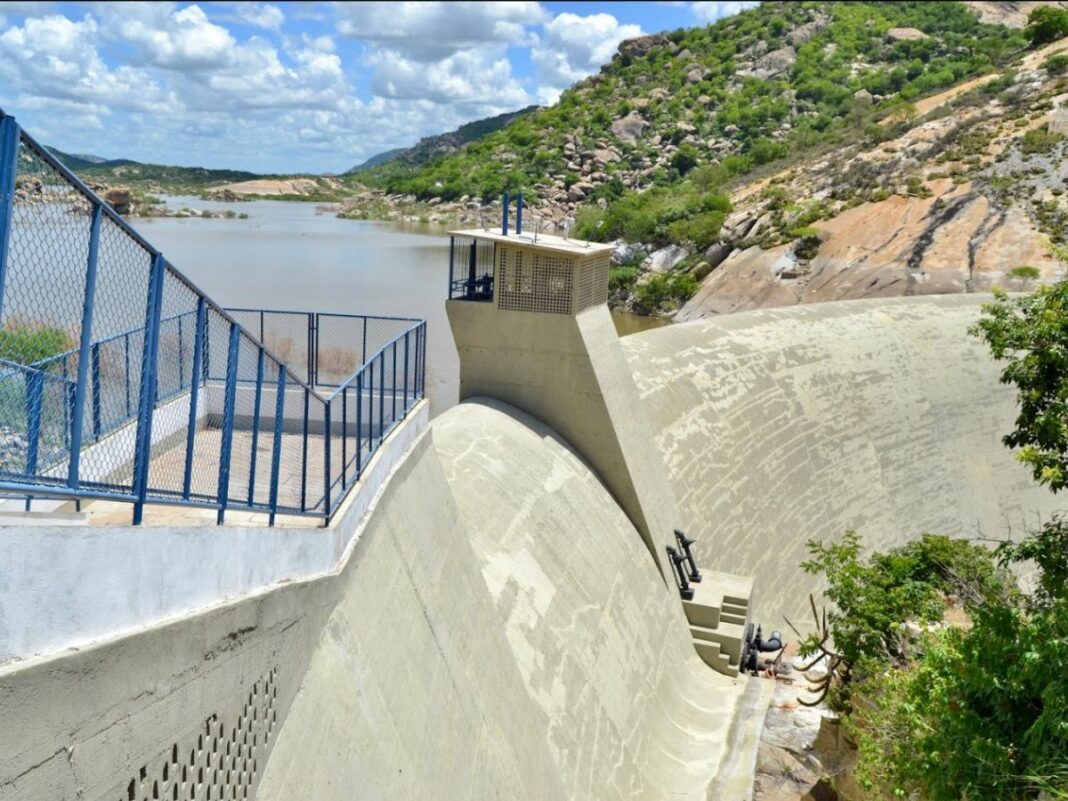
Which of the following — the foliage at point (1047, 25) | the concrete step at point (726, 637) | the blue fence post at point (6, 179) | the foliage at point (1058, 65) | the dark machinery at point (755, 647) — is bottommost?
the dark machinery at point (755, 647)

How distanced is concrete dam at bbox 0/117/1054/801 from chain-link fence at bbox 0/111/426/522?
38 mm

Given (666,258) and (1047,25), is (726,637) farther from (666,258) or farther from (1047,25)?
(1047,25)

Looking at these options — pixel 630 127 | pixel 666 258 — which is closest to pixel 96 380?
pixel 666 258

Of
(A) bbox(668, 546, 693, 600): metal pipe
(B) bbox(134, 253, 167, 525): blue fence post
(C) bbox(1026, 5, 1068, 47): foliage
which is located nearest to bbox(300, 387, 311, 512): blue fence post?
(B) bbox(134, 253, 167, 525): blue fence post

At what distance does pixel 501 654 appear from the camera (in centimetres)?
998

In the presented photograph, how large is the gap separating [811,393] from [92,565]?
65.3ft

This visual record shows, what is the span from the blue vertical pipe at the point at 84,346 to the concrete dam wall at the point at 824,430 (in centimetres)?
1462

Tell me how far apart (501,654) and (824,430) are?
547 inches

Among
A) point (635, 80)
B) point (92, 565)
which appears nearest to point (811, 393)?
point (92, 565)

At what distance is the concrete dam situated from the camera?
4.22m

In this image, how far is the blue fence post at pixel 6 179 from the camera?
3.43 meters

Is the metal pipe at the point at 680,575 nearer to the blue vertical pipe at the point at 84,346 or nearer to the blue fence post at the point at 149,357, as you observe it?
the blue fence post at the point at 149,357

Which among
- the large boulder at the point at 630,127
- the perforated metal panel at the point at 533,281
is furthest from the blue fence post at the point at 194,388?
the large boulder at the point at 630,127

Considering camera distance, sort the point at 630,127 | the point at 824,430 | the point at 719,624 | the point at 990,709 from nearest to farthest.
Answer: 1. the point at 990,709
2. the point at 719,624
3. the point at 824,430
4. the point at 630,127
